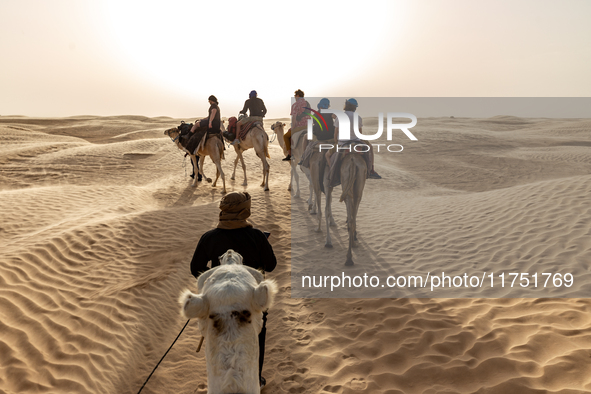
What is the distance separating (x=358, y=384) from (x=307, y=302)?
7.20ft

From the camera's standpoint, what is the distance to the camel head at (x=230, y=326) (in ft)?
5.85

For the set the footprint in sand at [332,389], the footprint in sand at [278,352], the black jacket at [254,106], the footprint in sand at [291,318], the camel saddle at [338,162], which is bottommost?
the footprint in sand at [278,352]

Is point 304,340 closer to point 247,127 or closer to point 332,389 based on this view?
point 332,389

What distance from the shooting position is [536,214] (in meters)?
8.72

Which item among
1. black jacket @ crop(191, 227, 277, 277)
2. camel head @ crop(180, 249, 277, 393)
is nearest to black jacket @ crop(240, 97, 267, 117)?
black jacket @ crop(191, 227, 277, 277)

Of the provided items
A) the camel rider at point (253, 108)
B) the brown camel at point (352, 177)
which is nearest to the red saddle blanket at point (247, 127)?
the camel rider at point (253, 108)

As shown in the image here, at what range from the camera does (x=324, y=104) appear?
9.39 m

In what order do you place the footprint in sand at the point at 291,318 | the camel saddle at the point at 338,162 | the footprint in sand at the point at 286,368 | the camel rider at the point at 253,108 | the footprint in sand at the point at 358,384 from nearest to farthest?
the footprint in sand at the point at 358,384 < the footprint in sand at the point at 286,368 < the footprint in sand at the point at 291,318 < the camel saddle at the point at 338,162 < the camel rider at the point at 253,108

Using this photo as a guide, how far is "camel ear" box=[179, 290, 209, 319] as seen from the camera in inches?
71.5

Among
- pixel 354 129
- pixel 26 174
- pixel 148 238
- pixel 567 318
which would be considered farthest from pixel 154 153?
pixel 567 318

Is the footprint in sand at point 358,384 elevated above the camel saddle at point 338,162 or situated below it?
below

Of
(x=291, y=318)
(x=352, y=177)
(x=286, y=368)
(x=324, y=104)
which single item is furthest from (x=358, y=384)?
(x=324, y=104)

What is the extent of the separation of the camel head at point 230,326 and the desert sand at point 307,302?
8.30ft

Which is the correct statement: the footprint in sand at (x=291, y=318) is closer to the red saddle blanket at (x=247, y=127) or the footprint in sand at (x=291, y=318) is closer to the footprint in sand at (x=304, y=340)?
the footprint in sand at (x=304, y=340)
